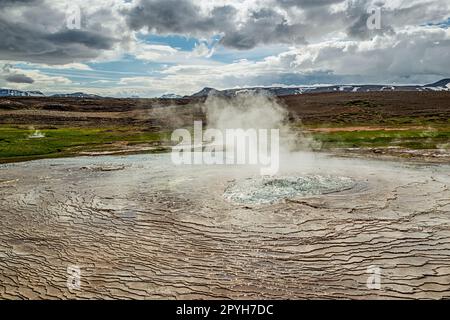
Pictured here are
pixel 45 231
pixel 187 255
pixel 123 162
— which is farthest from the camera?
pixel 123 162

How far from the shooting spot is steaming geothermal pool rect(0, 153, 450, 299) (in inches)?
296

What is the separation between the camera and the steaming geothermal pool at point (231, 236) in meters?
7.53

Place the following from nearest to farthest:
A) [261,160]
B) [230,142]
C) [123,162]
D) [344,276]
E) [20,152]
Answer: [344,276], [261,160], [123,162], [20,152], [230,142]

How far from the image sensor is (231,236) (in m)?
10.1

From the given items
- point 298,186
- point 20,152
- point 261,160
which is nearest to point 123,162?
point 261,160

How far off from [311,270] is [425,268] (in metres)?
2.24
